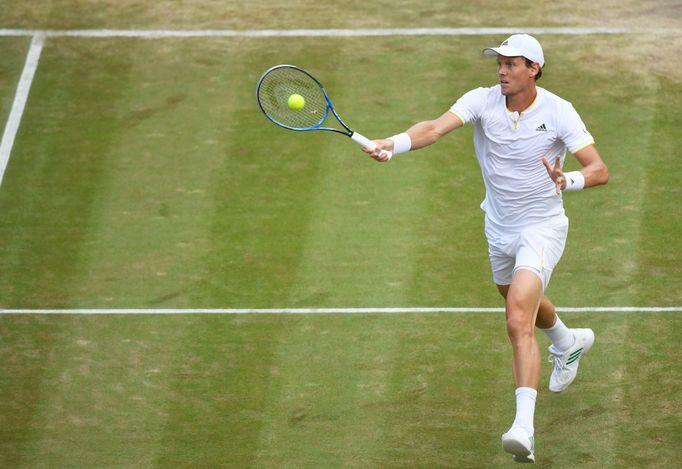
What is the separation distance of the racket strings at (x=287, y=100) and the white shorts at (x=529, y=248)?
1352 millimetres

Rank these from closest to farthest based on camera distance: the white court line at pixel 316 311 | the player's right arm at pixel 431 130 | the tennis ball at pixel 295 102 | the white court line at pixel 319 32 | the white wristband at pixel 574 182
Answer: the white wristband at pixel 574 182 < the player's right arm at pixel 431 130 < the tennis ball at pixel 295 102 < the white court line at pixel 316 311 < the white court line at pixel 319 32

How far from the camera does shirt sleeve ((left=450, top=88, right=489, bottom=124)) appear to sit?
8.76 meters

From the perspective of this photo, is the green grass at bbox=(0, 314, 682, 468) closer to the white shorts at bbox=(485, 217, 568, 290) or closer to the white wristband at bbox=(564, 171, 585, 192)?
the white shorts at bbox=(485, 217, 568, 290)

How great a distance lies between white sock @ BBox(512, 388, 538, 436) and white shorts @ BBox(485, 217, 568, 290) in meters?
0.70

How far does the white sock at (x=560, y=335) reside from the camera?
924 centimetres

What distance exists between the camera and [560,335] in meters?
9.26

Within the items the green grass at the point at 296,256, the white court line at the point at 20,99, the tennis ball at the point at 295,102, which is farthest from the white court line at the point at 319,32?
the tennis ball at the point at 295,102

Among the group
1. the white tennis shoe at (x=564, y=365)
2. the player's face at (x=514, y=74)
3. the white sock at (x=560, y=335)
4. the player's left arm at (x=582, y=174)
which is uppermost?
the player's face at (x=514, y=74)

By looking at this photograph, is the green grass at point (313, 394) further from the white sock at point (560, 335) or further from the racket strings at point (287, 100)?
the racket strings at point (287, 100)

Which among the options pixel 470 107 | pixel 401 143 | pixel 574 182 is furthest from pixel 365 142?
pixel 574 182

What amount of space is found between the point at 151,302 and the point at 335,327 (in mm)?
1386

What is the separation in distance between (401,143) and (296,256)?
103 inches

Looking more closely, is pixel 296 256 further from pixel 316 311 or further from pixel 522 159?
pixel 522 159

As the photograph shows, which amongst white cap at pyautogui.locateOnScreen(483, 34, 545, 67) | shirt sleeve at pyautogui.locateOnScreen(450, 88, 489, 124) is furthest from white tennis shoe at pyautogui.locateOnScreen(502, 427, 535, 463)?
white cap at pyautogui.locateOnScreen(483, 34, 545, 67)
